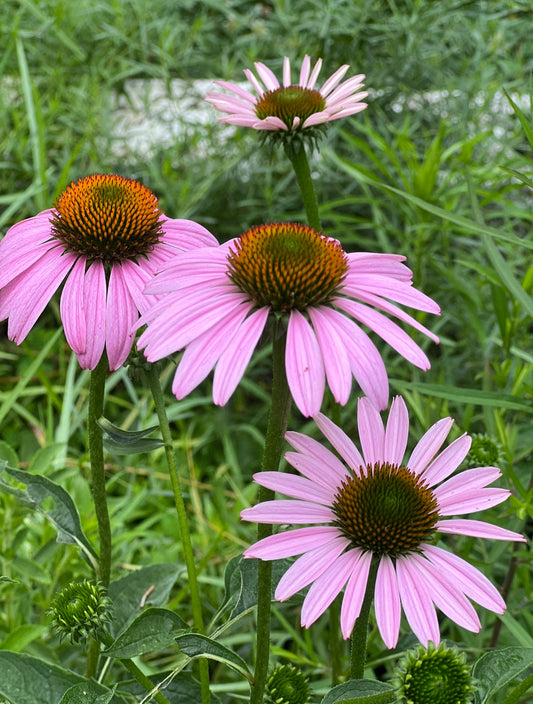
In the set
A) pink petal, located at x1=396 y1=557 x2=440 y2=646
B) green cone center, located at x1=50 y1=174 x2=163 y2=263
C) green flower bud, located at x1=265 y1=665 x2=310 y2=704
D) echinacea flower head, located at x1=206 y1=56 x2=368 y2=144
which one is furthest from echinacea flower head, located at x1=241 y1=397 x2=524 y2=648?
echinacea flower head, located at x1=206 y1=56 x2=368 y2=144

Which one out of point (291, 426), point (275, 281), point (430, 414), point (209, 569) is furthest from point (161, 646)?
point (291, 426)

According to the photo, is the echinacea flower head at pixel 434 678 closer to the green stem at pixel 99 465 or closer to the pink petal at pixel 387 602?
the pink petal at pixel 387 602

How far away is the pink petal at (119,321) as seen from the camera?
1.96 feet

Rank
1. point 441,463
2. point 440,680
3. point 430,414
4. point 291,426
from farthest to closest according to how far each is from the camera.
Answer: point 291,426 → point 430,414 → point 441,463 → point 440,680

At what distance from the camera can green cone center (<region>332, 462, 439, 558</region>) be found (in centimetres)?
55

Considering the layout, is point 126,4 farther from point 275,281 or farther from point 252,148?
point 275,281

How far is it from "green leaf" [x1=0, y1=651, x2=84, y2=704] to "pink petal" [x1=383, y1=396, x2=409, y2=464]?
1.07ft

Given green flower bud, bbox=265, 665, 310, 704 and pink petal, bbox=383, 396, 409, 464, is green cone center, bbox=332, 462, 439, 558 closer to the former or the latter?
pink petal, bbox=383, 396, 409, 464

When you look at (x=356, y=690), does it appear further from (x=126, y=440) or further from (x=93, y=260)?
(x=93, y=260)

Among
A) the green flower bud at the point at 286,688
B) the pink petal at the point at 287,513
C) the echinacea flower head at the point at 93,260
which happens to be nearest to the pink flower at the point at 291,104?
the echinacea flower head at the point at 93,260

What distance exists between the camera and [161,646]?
2.01ft

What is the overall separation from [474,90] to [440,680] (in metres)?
1.48

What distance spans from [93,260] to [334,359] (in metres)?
0.27

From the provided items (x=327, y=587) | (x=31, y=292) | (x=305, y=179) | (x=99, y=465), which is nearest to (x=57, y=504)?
(x=99, y=465)
